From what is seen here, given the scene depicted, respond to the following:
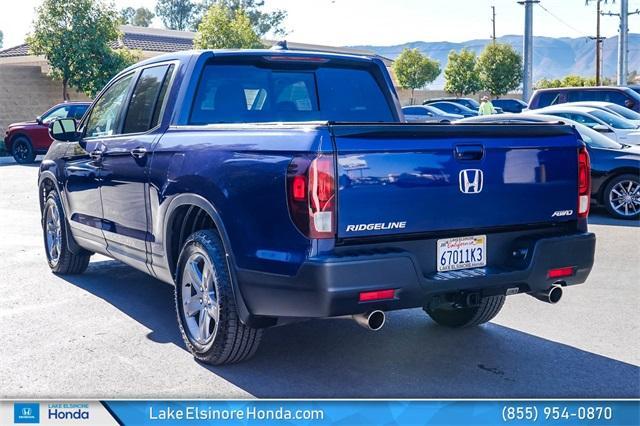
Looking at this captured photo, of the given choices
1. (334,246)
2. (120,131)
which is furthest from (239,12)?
(334,246)

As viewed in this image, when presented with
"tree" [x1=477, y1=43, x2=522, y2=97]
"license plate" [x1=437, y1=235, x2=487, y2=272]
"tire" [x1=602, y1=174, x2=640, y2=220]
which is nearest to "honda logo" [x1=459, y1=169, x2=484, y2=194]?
"license plate" [x1=437, y1=235, x2=487, y2=272]

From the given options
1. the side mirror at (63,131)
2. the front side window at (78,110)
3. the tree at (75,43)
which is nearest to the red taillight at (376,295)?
the side mirror at (63,131)

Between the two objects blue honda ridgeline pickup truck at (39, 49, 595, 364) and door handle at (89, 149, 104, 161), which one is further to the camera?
door handle at (89, 149, 104, 161)

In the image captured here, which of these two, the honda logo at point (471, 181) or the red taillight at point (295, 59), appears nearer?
the honda logo at point (471, 181)

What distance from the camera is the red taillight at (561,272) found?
4820 millimetres

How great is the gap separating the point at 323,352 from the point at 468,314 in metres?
1.18

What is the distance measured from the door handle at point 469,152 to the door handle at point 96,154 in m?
3.14

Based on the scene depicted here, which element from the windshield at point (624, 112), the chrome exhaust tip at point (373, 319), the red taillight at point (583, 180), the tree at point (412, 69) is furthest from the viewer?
the tree at point (412, 69)

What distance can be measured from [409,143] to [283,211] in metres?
0.77

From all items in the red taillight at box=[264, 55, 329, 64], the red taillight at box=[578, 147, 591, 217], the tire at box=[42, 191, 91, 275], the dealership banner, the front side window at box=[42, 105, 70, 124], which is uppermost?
the red taillight at box=[264, 55, 329, 64]

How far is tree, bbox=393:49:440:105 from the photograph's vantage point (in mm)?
59062

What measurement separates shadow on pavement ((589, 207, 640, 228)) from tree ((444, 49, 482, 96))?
46413 millimetres

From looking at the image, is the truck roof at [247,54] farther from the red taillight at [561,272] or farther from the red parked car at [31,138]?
the red parked car at [31,138]

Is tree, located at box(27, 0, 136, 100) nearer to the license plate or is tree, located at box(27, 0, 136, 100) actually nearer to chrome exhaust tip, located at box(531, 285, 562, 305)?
chrome exhaust tip, located at box(531, 285, 562, 305)
